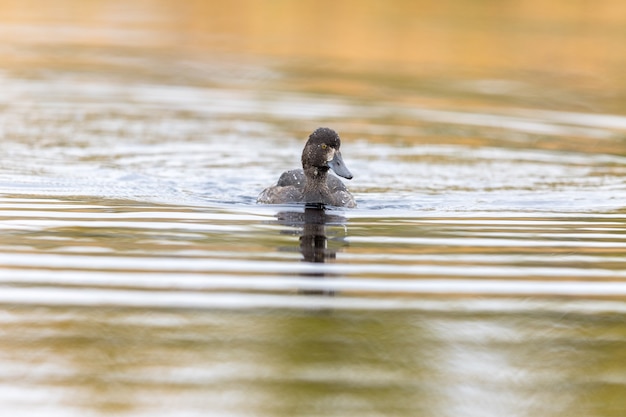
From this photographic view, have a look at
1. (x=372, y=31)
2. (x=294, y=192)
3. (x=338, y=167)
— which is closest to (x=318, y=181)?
(x=294, y=192)

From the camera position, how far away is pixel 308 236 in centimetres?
1076

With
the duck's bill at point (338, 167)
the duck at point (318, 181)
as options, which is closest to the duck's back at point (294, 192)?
the duck at point (318, 181)

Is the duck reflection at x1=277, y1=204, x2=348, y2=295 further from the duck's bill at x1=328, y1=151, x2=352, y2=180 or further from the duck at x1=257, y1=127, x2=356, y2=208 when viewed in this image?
the duck's bill at x1=328, y1=151, x2=352, y2=180

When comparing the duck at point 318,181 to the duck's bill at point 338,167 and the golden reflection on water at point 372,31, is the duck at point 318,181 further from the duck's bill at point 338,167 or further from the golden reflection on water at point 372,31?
the golden reflection on water at point 372,31

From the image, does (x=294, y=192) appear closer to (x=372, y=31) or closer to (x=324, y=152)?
(x=324, y=152)

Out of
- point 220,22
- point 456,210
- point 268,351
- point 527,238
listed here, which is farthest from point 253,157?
point 220,22

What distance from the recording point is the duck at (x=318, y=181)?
12.6 metres

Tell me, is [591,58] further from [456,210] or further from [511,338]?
[511,338]

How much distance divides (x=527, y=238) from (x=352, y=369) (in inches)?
166

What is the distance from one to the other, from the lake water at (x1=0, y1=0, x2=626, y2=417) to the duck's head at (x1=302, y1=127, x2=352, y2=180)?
0.50 m

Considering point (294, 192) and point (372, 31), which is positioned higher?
point (372, 31)

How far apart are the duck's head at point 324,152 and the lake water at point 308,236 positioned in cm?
50

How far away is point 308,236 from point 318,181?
2.22m

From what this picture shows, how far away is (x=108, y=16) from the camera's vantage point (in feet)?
107
